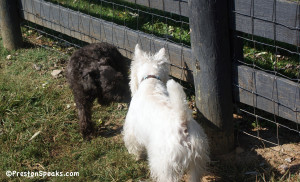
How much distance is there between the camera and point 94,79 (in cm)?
472

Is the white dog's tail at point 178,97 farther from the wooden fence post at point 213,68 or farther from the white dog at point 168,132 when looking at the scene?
the wooden fence post at point 213,68

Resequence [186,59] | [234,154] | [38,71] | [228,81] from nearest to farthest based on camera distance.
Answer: [228,81] → [234,154] → [186,59] → [38,71]

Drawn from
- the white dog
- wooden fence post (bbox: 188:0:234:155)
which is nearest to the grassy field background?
wooden fence post (bbox: 188:0:234:155)

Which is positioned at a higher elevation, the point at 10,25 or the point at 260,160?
the point at 10,25

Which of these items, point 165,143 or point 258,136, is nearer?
point 165,143

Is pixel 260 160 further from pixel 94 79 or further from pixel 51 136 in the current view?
pixel 51 136

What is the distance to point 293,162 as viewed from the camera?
3.86 metres

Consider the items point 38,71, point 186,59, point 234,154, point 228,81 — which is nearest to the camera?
point 228,81

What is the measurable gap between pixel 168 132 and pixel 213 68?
2.72ft

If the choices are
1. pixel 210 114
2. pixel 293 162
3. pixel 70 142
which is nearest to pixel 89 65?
pixel 70 142

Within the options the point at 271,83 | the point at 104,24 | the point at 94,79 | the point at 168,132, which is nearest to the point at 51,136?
the point at 94,79

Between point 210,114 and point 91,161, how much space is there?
4.92 ft

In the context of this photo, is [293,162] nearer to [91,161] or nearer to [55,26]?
[91,161]

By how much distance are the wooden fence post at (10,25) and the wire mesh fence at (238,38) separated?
203 millimetres
